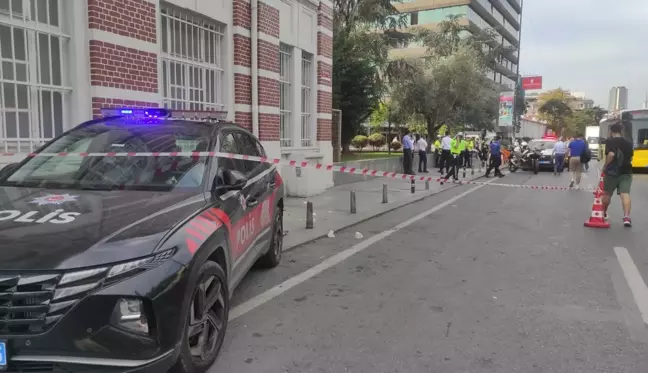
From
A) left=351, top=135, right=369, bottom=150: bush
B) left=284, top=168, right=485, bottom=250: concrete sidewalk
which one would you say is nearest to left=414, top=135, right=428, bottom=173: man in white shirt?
left=284, top=168, right=485, bottom=250: concrete sidewalk

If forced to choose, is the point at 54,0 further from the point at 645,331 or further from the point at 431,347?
the point at 645,331

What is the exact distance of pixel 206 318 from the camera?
11.3 ft

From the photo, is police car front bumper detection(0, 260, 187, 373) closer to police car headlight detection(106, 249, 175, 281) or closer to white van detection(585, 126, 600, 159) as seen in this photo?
police car headlight detection(106, 249, 175, 281)

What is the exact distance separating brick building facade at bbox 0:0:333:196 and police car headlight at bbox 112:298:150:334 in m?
4.98

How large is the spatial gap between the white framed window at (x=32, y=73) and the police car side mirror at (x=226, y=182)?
160 inches

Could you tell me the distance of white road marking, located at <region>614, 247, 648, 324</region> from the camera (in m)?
4.91

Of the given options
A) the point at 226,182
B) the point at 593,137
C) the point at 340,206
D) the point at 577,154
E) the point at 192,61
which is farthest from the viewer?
the point at 593,137

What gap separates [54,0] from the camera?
7117 millimetres

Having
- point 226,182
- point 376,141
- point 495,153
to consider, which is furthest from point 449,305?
point 376,141

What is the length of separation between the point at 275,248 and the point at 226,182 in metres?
2.32

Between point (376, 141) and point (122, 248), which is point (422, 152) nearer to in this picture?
point (122, 248)

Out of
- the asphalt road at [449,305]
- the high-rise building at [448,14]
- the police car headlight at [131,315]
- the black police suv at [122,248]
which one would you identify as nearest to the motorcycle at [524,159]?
the asphalt road at [449,305]

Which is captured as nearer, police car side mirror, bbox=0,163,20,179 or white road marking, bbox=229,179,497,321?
police car side mirror, bbox=0,163,20,179

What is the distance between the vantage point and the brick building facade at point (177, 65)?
22.3 ft
